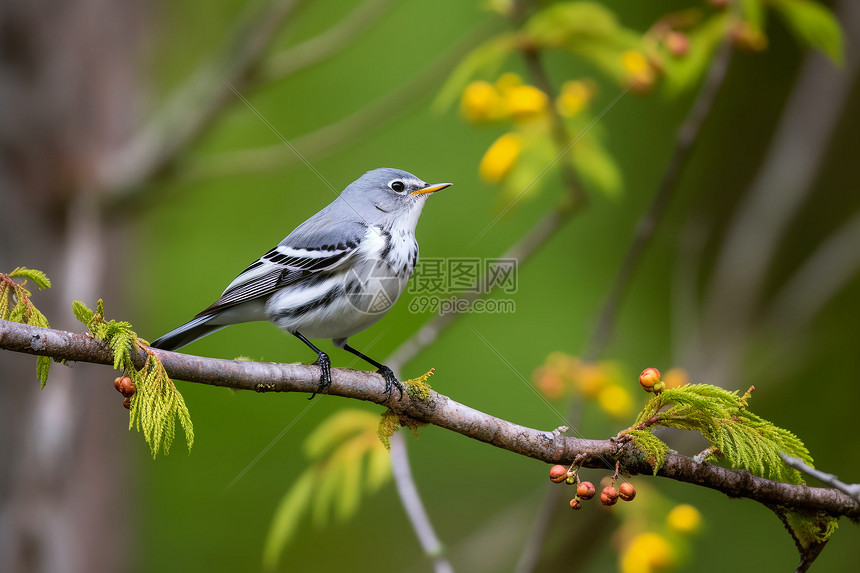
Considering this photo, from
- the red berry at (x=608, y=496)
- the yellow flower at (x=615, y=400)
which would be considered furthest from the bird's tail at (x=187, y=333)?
the yellow flower at (x=615, y=400)

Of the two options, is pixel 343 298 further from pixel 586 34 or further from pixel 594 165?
pixel 586 34

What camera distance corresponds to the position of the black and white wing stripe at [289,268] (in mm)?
2805

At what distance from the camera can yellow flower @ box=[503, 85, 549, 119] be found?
2936 mm

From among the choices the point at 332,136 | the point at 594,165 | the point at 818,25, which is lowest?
the point at 818,25

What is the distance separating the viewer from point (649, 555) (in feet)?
9.01

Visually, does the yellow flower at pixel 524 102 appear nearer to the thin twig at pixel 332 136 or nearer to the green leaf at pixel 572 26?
the green leaf at pixel 572 26

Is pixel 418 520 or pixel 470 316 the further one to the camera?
pixel 470 316

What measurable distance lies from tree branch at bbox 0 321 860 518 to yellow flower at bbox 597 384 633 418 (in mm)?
1435

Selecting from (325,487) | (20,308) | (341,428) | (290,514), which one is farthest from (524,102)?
(20,308)

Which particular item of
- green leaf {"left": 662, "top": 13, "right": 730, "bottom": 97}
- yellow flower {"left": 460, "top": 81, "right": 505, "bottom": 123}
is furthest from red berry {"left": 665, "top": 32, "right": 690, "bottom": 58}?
yellow flower {"left": 460, "top": 81, "right": 505, "bottom": 123}

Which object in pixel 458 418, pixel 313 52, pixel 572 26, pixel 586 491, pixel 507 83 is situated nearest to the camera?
pixel 586 491

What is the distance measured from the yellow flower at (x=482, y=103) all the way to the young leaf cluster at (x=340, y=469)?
1314 mm

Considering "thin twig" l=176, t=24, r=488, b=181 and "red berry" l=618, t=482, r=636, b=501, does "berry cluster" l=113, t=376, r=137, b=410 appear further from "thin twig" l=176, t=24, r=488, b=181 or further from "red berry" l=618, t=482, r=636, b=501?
"thin twig" l=176, t=24, r=488, b=181

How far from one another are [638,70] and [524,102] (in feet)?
1.50
